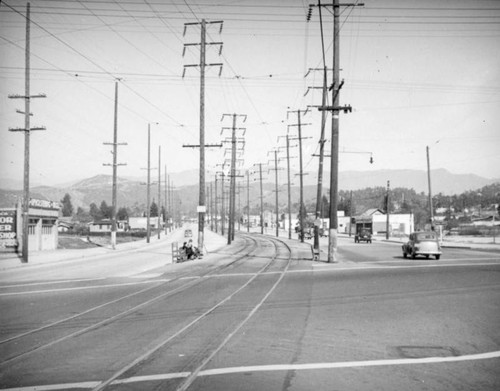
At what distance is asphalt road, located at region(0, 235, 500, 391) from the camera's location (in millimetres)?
6844

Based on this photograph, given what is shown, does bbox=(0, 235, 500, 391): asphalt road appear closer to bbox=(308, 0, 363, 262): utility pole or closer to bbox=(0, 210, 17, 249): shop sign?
bbox=(308, 0, 363, 262): utility pole

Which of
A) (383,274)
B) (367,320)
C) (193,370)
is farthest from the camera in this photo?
(383,274)

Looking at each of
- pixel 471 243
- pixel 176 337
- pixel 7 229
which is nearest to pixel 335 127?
pixel 176 337

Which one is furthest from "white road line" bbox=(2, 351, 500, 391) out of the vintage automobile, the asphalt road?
the vintage automobile

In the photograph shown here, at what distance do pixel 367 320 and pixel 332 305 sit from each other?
7.37 feet

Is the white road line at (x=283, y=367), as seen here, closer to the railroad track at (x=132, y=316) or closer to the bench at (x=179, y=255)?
the railroad track at (x=132, y=316)

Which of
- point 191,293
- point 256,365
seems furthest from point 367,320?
point 191,293

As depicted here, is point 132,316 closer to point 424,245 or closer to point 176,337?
point 176,337

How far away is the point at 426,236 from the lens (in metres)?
32.2

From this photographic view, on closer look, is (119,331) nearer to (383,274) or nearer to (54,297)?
(54,297)

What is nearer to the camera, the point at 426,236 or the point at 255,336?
the point at 255,336

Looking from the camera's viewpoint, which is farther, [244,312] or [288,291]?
[288,291]

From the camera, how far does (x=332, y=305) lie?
13.3 m

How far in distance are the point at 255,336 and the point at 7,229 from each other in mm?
34119
